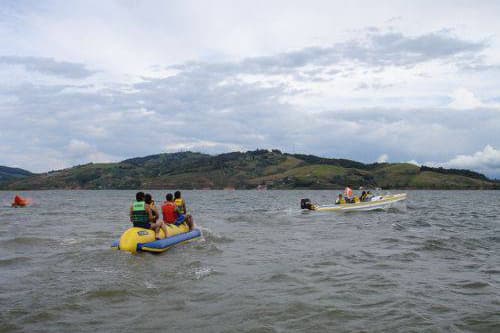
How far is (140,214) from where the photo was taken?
15195mm

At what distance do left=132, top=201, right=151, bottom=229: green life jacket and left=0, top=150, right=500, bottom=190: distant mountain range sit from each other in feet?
431

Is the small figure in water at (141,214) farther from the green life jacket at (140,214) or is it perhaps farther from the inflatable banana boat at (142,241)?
the inflatable banana boat at (142,241)

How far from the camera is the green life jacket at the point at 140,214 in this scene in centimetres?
1514

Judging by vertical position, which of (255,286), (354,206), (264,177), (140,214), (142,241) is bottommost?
(255,286)

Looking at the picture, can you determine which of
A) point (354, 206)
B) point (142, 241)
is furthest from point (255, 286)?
point (354, 206)

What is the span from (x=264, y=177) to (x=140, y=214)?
155488mm

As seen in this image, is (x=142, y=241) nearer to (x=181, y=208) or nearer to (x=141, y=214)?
(x=141, y=214)

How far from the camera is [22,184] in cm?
18250

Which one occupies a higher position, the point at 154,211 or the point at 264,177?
the point at 264,177

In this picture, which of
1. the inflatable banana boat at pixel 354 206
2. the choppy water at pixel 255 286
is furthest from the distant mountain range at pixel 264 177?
the choppy water at pixel 255 286

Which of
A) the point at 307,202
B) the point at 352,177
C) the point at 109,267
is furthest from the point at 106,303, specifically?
the point at 352,177

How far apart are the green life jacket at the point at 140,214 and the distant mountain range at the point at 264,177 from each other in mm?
131312

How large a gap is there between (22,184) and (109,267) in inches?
7576

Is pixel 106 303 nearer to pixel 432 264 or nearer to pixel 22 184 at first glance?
pixel 432 264
